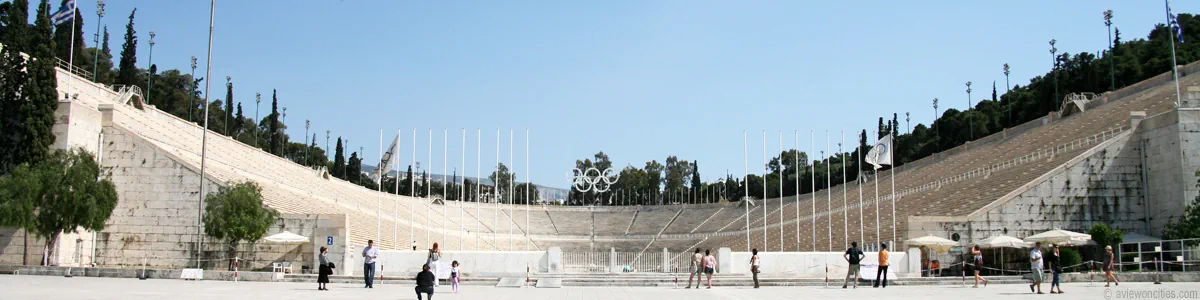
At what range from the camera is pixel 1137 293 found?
802 inches

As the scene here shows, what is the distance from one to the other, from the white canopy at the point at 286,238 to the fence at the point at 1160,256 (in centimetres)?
3000

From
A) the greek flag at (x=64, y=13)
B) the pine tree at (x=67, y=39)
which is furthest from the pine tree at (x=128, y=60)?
the greek flag at (x=64, y=13)

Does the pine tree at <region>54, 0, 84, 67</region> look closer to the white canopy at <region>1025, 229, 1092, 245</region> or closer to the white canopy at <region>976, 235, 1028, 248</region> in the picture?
the white canopy at <region>976, 235, 1028, 248</region>

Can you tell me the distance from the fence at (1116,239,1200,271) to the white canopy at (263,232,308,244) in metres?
30.0

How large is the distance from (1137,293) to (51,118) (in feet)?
123

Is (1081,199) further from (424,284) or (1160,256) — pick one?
(424,284)

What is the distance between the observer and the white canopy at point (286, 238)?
36344 mm

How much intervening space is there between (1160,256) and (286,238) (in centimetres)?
3277

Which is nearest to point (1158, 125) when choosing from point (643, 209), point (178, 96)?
point (643, 209)

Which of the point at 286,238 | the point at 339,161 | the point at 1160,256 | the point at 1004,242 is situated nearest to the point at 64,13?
the point at 286,238

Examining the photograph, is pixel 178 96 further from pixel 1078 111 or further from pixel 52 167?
pixel 1078 111

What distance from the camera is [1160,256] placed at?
34.9 meters

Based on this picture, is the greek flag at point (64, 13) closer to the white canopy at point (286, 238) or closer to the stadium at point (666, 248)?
the stadium at point (666, 248)

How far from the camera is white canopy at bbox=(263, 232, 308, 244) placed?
36344 millimetres
